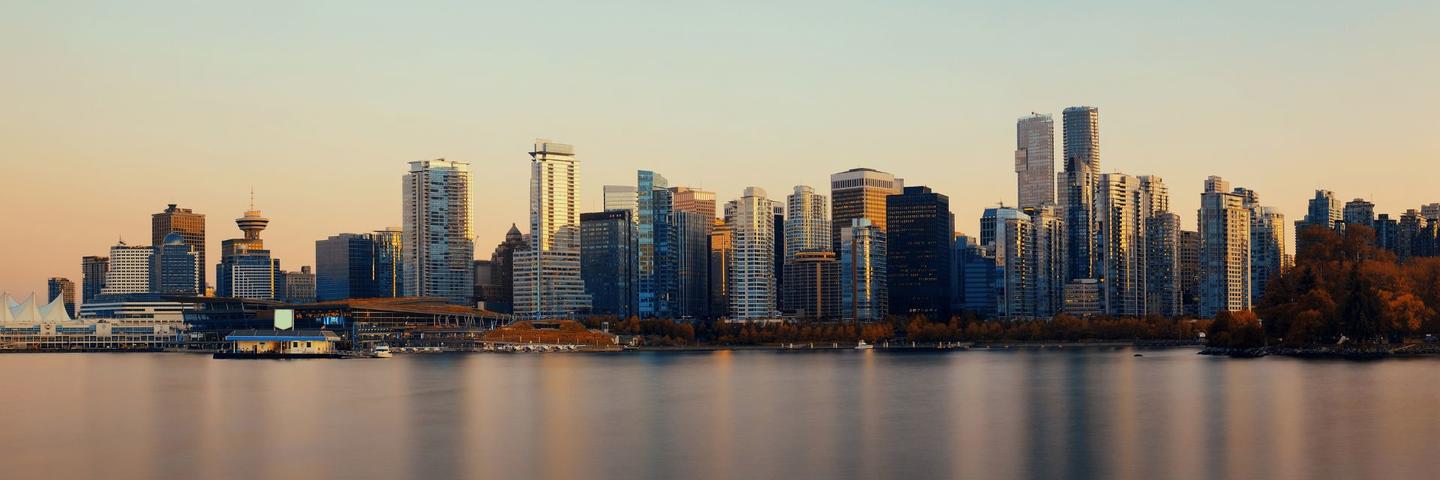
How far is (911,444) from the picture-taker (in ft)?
183

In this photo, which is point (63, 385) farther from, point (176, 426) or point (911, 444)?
point (911, 444)

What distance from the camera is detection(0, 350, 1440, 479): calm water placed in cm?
4869

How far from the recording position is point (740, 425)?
64.9m

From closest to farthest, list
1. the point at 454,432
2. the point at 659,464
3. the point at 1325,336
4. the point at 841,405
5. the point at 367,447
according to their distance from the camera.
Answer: the point at 659,464
the point at 367,447
the point at 454,432
the point at 841,405
the point at 1325,336

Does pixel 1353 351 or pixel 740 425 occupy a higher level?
pixel 740 425

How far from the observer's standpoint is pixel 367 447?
5534 centimetres

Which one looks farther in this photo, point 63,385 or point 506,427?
point 63,385

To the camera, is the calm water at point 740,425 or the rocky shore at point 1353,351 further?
the rocky shore at point 1353,351

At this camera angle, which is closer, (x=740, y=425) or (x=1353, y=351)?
(x=740, y=425)

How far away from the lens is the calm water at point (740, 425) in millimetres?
48688

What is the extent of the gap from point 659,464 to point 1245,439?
24364 millimetres

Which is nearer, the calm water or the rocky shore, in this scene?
the calm water

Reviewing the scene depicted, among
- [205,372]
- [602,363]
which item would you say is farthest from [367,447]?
[602,363]

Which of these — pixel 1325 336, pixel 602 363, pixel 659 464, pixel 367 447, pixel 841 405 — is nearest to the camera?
pixel 659 464
